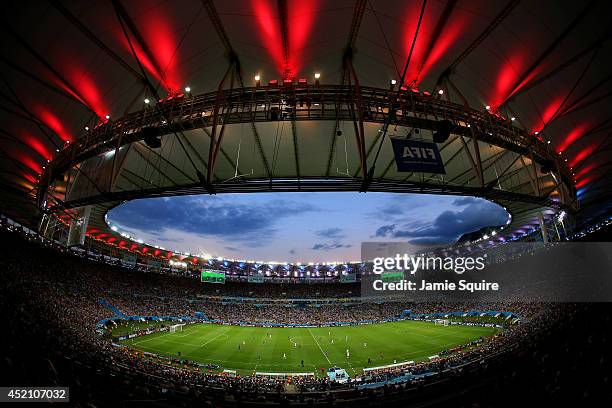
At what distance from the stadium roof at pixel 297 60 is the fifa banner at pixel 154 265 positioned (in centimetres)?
5474

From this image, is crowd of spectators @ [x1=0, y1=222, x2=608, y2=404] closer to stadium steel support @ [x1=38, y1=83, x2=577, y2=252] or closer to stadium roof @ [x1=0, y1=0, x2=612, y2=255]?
stadium steel support @ [x1=38, y1=83, x2=577, y2=252]

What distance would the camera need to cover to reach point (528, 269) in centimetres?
5591

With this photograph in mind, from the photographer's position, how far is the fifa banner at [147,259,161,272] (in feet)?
215

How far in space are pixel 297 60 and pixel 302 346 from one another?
3606 cm

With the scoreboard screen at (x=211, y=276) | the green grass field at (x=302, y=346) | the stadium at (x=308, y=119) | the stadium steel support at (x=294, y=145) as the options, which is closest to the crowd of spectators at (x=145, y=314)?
the stadium at (x=308, y=119)

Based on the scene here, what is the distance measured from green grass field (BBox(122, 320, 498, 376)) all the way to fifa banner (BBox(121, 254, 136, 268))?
2317 cm

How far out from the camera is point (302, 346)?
37219 mm

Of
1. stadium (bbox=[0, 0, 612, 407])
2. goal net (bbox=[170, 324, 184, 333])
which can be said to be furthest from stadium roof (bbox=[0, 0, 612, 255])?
goal net (bbox=[170, 324, 184, 333])

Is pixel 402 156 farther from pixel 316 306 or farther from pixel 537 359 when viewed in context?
pixel 316 306

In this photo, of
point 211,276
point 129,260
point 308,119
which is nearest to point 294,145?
point 308,119

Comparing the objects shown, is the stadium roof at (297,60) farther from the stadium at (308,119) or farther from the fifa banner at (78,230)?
the fifa banner at (78,230)

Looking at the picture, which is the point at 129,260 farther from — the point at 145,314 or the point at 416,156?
the point at 416,156

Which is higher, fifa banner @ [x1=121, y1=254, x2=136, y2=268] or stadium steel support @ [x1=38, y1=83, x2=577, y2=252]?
fifa banner @ [x1=121, y1=254, x2=136, y2=268]

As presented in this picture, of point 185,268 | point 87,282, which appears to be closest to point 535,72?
point 87,282
